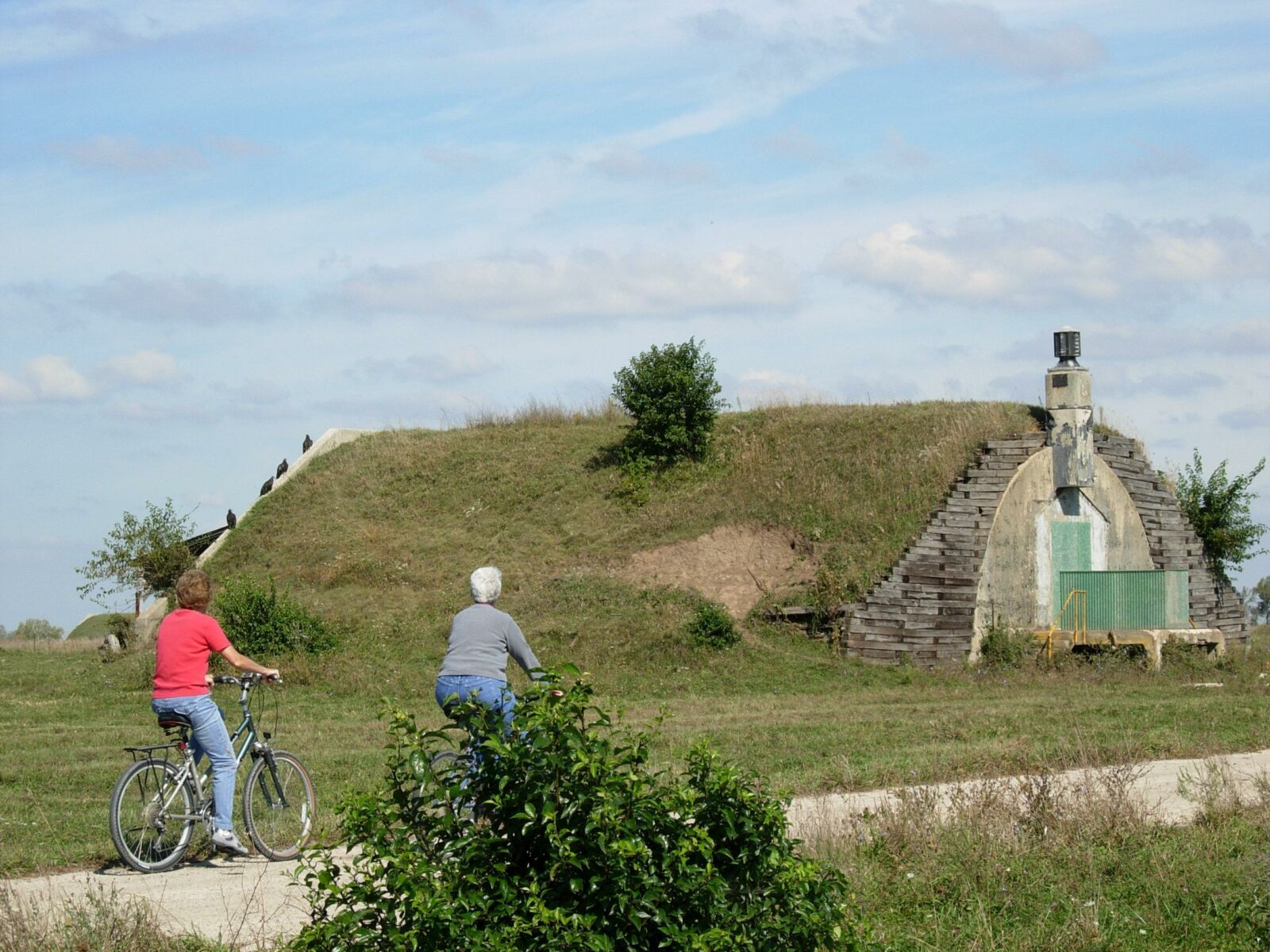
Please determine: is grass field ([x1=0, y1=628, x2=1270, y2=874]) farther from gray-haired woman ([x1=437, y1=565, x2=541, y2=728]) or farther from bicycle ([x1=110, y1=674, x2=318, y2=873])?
gray-haired woman ([x1=437, y1=565, x2=541, y2=728])

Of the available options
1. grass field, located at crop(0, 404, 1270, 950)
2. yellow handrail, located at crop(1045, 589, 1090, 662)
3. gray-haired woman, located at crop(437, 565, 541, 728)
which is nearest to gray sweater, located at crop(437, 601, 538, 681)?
gray-haired woman, located at crop(437, 565, 541, 728)

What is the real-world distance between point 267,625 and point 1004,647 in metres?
13.1

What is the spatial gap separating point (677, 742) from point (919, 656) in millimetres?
9916

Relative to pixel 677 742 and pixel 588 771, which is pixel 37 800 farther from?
pixel 588 771

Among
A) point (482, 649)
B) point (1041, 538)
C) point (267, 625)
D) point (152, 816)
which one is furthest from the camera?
point (1041, 538)

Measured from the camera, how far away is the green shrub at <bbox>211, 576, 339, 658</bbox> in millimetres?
22953

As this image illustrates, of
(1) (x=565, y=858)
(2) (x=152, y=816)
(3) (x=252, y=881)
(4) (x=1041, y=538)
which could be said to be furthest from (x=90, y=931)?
(4) (x=1041, y=538)

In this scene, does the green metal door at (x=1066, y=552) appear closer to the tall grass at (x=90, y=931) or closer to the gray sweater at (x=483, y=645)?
the gray sweater at (x=483, y=645)

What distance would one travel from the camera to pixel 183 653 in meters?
8.45

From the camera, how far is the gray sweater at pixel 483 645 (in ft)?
27.9

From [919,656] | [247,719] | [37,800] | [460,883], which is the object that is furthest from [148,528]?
[460,883]

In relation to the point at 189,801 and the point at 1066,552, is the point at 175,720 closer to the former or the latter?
the point at 189,801

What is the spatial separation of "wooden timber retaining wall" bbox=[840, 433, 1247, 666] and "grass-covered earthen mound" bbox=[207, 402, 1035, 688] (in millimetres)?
466

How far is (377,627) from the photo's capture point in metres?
24.2
